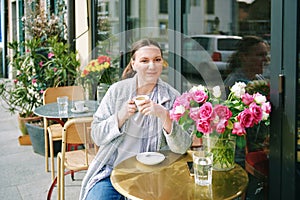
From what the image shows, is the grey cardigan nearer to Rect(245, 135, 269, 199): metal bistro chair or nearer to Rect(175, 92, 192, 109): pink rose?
Rect(175, 92, 192, 109): pink rose

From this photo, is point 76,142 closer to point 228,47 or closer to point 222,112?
point 222,112

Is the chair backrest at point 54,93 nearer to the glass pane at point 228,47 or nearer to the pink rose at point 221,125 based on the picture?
the glass pane at point 228,47

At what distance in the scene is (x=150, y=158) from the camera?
1.80 metres

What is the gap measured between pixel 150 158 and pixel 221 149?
35cm

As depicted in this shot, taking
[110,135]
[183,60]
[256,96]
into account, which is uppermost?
[183,60]

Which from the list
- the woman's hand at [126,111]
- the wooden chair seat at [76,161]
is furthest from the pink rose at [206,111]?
the wooden chair seat at [76,161]

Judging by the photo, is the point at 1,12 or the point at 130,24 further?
the point at 1,12

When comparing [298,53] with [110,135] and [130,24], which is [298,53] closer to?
[110,135]

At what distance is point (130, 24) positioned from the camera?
3771 millimetres

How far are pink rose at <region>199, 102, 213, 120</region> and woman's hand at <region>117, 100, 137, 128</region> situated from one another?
0.32 metres

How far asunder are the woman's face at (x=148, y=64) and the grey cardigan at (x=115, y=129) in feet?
0.17

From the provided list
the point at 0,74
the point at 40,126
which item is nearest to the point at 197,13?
the point at 40,126

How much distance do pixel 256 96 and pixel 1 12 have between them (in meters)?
10.0

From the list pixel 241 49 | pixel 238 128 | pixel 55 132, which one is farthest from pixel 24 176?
pixel 238 128
